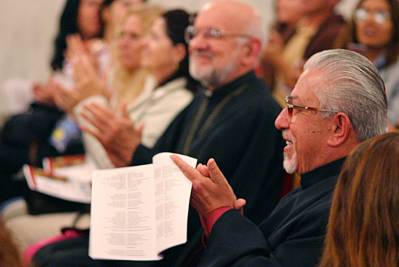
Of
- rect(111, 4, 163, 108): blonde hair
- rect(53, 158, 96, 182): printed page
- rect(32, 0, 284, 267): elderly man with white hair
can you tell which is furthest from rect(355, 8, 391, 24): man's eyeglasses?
rect(53, 158, 96, 182): printed page

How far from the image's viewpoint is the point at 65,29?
279 inches

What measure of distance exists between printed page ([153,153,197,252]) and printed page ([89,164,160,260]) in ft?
0.11

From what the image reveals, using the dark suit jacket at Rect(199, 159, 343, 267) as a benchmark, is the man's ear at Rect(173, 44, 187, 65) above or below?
above

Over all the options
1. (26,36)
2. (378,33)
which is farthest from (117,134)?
(26,36)

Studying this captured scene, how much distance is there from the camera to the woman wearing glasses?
15.0 ft

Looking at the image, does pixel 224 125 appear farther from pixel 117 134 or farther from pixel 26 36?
pixel 26 36

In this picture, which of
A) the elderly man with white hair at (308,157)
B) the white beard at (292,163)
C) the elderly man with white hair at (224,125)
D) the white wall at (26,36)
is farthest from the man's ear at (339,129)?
the white wall at (26,36)

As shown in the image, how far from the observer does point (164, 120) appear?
15.3 ft

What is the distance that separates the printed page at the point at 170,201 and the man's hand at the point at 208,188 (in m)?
0.03

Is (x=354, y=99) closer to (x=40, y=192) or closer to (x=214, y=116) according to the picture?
(x=214, y=116)

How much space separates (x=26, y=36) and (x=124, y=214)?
21.7 feet

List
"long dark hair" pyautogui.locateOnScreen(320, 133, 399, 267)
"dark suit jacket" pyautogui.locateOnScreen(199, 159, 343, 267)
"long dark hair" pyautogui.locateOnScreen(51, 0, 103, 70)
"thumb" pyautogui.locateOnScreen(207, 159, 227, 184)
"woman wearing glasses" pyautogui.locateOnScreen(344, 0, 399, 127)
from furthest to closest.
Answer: "long dark hair" pyautogui.locateOnScreen(51, 0, 103, 70)
"woman wearing glasses" pyautogui.locateOnScreen(344, 0, 399, 127)
"thumb" pyautogui.locateOnScreen(207, 159, 227, 184)
"dark suit jacket" pyautogui.locateOnScreen(199, 159, 343, 267)
"long dark hair" pyautogui.locateOnScreen(320, 133, 399, 267)

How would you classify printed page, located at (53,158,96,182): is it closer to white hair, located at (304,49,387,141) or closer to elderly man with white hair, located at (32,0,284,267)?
elderly man with white hair, located at (32,0,284,267)

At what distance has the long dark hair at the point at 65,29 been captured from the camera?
7016 millimetres
